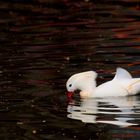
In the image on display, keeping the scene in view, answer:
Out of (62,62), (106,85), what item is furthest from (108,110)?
(62,62)

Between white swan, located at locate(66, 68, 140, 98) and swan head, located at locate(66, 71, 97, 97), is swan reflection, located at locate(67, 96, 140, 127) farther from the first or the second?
swan head, located at locate(66, 71, 97, 97)

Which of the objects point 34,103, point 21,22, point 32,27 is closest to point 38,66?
point 34,103

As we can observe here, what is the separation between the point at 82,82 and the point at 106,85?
57cm

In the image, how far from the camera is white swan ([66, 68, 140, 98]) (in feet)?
47.4

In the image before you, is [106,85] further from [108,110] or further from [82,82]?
[108,110]

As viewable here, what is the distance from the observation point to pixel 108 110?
13.5 meters

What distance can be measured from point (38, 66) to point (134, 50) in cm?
290

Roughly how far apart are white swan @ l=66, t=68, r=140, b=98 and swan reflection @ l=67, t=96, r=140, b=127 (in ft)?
0.43

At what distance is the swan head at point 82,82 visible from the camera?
1474 centimetres

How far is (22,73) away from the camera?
55.5ft

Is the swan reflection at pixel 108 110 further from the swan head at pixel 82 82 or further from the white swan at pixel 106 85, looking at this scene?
the swan head at pixel 82 82

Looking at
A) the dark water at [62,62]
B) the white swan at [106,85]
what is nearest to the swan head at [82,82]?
the white swan at [106,85]

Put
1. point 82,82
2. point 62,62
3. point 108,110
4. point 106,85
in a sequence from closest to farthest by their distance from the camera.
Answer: point 108,110 → point 106,85 → point 82,82 → point 62,62

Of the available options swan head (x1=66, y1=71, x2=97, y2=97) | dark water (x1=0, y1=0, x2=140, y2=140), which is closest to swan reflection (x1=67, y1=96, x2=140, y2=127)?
dark water (x1=0, y1=0, x2=140, y2=140)
